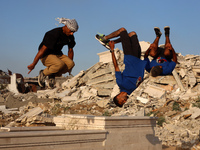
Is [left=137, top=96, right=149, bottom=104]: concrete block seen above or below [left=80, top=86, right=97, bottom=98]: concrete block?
below

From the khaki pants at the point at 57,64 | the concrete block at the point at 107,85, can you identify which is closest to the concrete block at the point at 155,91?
the concrete block at the point at 107,85

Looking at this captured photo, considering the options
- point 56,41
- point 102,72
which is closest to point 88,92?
point 102,72

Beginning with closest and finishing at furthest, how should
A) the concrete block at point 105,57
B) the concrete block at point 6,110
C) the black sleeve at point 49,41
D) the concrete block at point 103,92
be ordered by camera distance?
the black sleeve at point 49,41, the concrete block at point 6,110, the concrete block at point 103,92, the concrete block at point 105,57

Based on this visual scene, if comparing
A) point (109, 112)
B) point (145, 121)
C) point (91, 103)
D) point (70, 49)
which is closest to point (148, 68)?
point (70, 49)

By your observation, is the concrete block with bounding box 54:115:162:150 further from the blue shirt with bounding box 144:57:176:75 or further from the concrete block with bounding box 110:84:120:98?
the concrete block with bounding box 110:84:120:98

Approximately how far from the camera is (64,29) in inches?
165

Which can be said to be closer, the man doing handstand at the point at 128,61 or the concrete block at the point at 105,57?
the man doing handstand at the point at 128,61

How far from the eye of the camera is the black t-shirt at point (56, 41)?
13.7 ft

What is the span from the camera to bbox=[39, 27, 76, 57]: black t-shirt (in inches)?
164

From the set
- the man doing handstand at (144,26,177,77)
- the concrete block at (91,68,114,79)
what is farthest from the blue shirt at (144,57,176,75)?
the concrete block at (91,68,114,79)

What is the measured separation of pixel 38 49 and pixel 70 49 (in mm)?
542

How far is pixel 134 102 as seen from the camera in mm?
20141

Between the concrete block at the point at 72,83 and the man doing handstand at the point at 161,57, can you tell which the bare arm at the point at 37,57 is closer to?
the man doing handstand at the point at 161,57

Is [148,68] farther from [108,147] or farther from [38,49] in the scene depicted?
[108,147]
